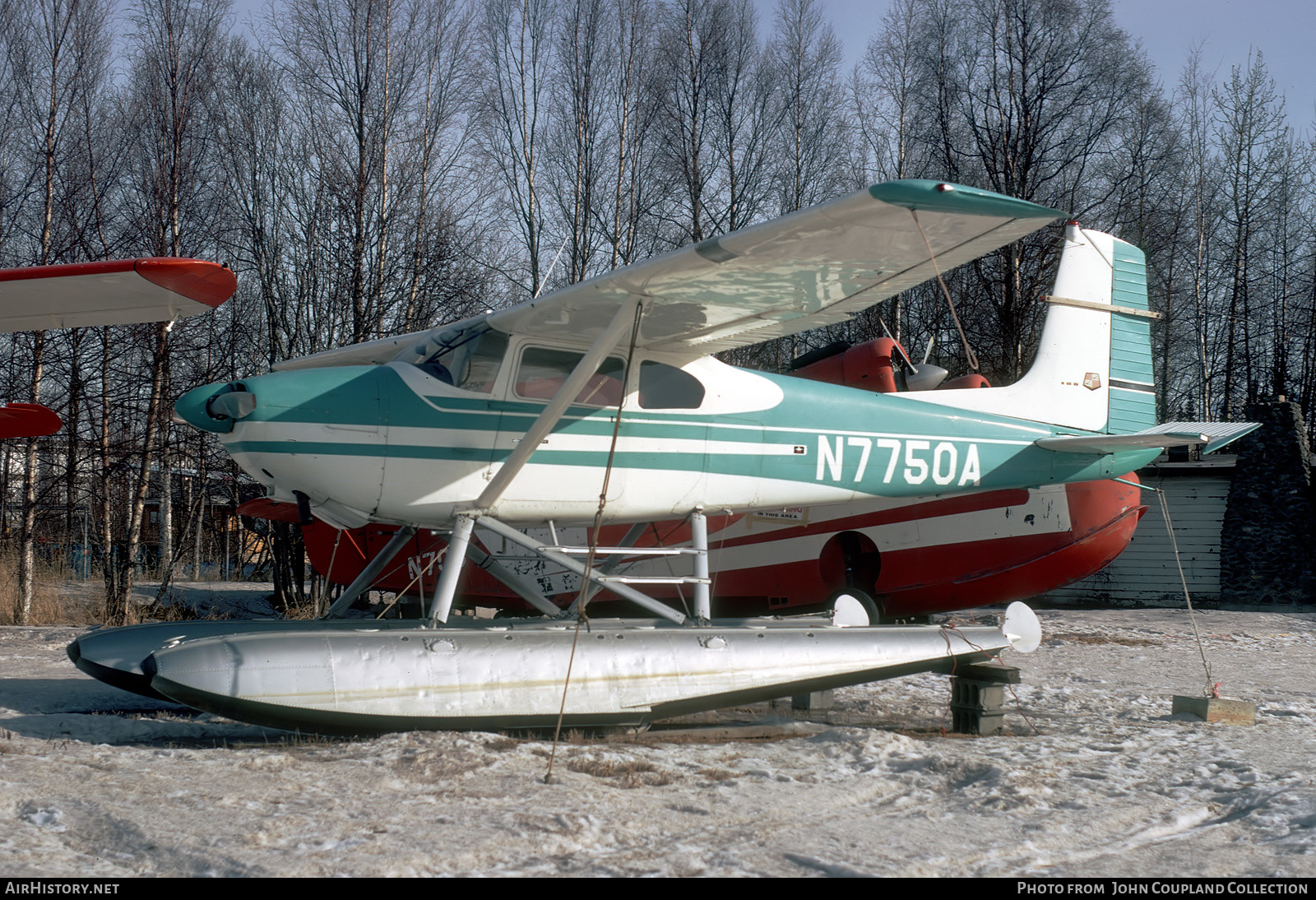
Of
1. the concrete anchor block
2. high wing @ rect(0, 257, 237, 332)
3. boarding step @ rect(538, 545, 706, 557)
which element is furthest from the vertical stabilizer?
high wing @ rect(0, 257, 237, 332)

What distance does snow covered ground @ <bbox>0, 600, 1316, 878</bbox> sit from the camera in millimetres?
2939

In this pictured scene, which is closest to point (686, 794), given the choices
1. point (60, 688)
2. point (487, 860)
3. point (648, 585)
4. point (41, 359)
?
point (487, 860)

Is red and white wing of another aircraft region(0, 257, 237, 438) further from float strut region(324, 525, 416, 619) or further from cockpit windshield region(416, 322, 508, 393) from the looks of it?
float strut region(324, 525, 416, 619)

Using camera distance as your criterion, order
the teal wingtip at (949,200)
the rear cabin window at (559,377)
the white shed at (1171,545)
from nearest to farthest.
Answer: the teal wingtip at (949,200) → the rear cabin window at (559,377) → the white shed at (1171,545)

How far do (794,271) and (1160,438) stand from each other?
11.8 feet

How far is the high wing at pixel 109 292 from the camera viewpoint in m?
5.45

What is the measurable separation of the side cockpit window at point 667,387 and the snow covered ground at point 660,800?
2270 millimetres

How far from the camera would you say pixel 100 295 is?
6066 millimetres

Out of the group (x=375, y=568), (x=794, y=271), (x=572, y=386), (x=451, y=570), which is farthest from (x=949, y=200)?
(x=375, y=568)

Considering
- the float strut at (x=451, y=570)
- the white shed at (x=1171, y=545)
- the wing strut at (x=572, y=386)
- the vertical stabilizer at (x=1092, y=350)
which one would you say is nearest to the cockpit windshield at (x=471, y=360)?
the wing strut at (x=572, y=386)

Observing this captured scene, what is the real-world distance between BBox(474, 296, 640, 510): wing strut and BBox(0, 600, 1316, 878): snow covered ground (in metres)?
1.69

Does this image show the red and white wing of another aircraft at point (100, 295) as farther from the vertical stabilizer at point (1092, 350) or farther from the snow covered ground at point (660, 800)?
the vertical stabilizer at point (1092, 350)

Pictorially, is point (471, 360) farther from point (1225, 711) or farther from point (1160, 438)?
point (1225, 711)

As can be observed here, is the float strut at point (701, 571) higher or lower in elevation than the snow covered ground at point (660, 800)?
higher
